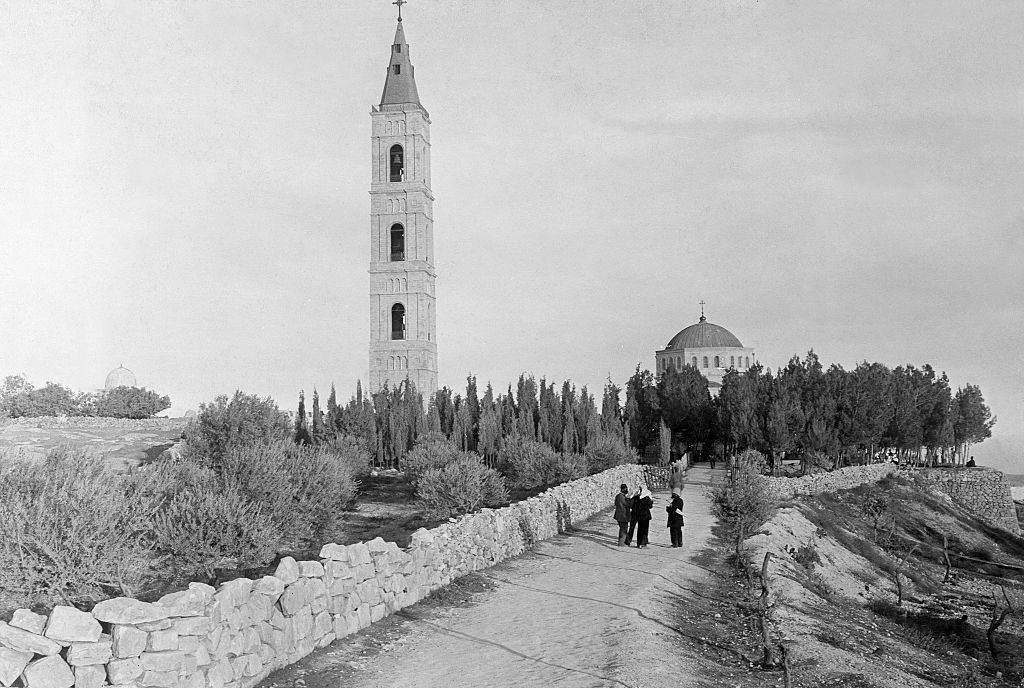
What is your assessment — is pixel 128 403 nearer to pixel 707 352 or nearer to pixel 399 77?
pixel 399 77

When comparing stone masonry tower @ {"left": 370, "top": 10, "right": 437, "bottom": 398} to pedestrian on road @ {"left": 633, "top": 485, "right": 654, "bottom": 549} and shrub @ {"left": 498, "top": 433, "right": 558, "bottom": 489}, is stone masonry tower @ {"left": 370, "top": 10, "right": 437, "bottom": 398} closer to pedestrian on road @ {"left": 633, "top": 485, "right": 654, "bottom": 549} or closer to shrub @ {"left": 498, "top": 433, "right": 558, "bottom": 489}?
shrub @ {"left": 498, "top": 433, "right": 558, "bottom": 489}

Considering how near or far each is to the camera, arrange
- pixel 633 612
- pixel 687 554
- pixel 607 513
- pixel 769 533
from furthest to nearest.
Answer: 1. pixel 607 513
2. pixel 769 533
3. pixel 687 554
4. pixel 633 612

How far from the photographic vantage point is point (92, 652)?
7.32 meters

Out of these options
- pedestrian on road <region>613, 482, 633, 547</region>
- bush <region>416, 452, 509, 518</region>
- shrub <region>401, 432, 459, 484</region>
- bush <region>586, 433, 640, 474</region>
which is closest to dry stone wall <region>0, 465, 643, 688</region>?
pedestrian on road <region>613, 482, 633, 547</region>

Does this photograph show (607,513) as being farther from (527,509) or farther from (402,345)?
(402,345)

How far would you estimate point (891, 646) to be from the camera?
12172mm

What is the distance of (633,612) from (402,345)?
54.7 meters

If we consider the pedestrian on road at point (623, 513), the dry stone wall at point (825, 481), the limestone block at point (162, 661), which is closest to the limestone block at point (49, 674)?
the limestone block at point (162, 661)

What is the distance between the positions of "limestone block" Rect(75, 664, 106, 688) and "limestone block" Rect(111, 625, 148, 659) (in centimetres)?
17

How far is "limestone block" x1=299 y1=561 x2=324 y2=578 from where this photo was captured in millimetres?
9648

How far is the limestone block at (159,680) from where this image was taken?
7.55 metres

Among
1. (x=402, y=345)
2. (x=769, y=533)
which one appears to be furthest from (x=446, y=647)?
(x=402, y=345)

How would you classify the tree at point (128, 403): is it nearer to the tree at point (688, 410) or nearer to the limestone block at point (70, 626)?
the tree at point (688, 410)

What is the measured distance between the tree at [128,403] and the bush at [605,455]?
160 feet
